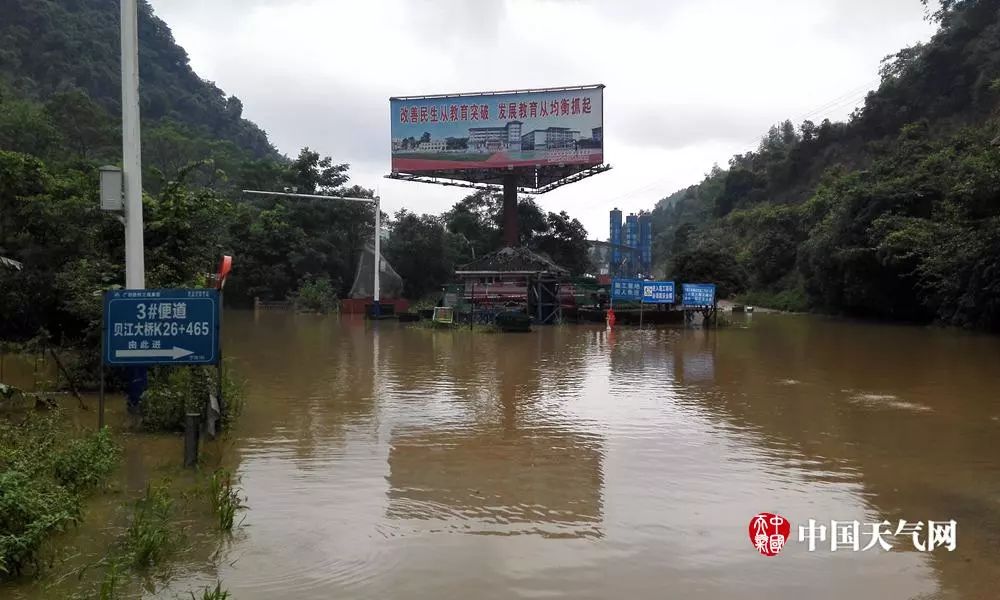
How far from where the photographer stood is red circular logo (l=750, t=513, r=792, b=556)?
18.5 feet

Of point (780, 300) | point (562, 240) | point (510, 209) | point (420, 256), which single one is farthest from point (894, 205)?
point (420, 256)

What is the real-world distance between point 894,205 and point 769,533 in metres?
31.6

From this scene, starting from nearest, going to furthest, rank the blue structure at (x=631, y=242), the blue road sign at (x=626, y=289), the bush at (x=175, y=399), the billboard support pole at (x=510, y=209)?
1. the bush at (x=175, y=399)
2. the blue road sign at (x=626, y=289)
3. the billboard support pole at (x=510, y=209)
4. the blue structure at (x=631, y=242)

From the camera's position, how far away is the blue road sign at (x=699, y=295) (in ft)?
98.9

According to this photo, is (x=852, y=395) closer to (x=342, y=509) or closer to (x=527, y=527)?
(x=527, y=527)

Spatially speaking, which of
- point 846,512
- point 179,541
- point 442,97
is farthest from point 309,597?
point 442,97

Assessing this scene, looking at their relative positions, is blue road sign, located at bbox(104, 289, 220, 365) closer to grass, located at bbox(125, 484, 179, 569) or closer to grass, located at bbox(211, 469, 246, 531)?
grass, located at bbox(211, 469, 246, 531)

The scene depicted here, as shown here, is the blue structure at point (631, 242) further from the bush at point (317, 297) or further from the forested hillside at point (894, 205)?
the bush at point (317, 297)

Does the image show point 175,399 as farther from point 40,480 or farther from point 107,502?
point 40,480

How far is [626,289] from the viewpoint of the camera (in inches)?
1234

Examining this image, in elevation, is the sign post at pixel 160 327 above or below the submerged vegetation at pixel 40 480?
above

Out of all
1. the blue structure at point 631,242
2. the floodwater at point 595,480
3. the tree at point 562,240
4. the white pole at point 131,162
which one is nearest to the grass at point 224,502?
the floodwater at point 595,480

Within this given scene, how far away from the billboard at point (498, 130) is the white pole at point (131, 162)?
29.3 meters

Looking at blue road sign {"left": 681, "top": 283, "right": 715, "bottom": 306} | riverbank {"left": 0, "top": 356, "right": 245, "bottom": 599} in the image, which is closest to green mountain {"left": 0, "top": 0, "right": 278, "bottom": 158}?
blue road sign {"left": 681, "top": 283, "right": 715, "bottom": 306}
